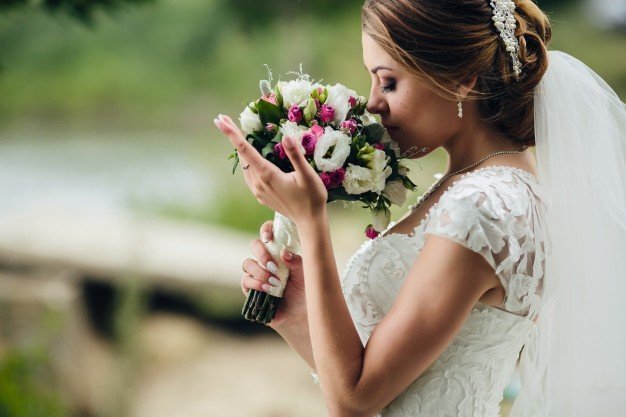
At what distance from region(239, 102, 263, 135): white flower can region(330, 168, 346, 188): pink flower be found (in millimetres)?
216

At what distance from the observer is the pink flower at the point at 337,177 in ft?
5.87

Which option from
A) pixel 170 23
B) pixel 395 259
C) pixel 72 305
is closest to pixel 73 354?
pixel 72 305

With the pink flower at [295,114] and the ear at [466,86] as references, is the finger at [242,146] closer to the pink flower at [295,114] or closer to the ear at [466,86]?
the pink flower at [295,114]

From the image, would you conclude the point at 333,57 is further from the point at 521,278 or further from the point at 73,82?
the point at 521,278

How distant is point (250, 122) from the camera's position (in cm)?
185

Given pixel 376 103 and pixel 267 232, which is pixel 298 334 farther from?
pixel 376 103

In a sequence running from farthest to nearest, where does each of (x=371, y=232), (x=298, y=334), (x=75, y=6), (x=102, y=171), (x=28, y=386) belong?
Answer: (x=102, y=171)
(x=28, y=386)
(x=75, y=6)
(x=298, y=334)
(x=371, y=232)

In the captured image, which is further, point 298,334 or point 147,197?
point 147,197

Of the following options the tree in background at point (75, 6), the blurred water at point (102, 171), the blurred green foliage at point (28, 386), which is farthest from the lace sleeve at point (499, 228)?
the blurred water at point (102, 171)

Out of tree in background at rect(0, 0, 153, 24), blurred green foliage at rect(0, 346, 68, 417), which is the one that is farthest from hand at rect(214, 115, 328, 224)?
blurred green foliage at rect(0, 346, 68, 417)

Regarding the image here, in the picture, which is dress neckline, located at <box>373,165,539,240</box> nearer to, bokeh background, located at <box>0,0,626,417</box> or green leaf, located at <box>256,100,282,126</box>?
green leaf, located at <box>256,100,282,126</box>

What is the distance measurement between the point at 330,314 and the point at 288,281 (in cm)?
Answer: 48

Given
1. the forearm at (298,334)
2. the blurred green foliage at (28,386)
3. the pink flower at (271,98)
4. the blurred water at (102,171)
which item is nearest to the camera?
the pink flower at (271,98)

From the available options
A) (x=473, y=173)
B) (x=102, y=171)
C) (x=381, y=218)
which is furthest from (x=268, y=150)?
(x=102, y=171)
